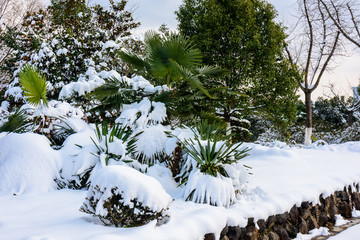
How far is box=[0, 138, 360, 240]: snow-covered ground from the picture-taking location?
8.63 feet

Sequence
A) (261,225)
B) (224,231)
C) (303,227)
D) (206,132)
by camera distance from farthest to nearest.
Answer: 1. (206,132)
2. (303,227)
3. (261,225)
4. (224,231)

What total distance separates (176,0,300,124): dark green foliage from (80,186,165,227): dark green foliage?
8.94 meters

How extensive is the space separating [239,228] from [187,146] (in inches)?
59.1

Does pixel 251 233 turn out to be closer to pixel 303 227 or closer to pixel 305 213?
pixel 303 227

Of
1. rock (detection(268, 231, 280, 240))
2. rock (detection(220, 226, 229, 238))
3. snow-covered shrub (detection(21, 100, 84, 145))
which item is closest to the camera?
rock (detection(220, 226, 229, 238))

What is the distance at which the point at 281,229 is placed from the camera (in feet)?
12.6

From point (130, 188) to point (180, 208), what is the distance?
2.87 feet

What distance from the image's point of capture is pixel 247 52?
11820mm

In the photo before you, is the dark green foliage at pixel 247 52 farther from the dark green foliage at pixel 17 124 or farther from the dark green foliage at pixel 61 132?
the dark green foliage at pixel 17 124

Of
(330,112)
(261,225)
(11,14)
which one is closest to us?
(261,225)

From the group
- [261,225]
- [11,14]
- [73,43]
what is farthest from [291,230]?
[11,14]

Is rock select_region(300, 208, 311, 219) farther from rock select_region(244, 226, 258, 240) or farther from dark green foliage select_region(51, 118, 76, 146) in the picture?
dark green foliage select_region(51, 118, 76, 146)

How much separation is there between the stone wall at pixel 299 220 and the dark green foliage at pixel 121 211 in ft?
2.12

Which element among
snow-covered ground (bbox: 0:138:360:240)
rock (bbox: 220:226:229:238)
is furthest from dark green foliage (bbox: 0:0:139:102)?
rock (bbox: 220:226:229:238)
